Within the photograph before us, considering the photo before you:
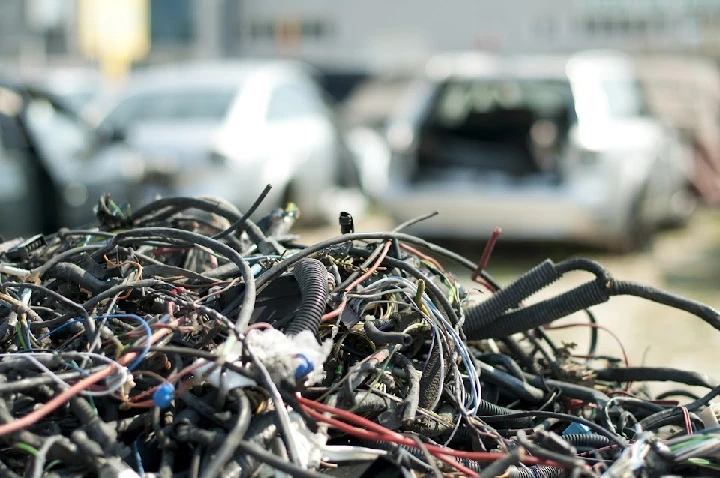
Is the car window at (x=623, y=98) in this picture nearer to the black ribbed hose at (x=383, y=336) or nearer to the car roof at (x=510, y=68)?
the car roof at (x=510, y=68)

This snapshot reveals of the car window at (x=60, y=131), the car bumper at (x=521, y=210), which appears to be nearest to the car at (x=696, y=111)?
the car bumper at (x=521, y=210)

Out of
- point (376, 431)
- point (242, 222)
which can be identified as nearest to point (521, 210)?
point (242, 222)

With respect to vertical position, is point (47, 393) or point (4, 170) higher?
point (47, 393)

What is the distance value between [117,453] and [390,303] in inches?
32.8

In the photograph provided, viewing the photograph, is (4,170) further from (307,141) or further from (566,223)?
(566,223)

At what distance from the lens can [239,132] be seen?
A: 8.12m

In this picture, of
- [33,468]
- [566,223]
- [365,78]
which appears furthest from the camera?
[365,78]

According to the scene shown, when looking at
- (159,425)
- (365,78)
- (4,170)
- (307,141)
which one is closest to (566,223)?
(307,141)

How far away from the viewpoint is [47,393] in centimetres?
185

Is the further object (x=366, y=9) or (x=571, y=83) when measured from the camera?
(x=366, y=9)

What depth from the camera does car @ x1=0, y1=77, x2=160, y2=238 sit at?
6.70 meters

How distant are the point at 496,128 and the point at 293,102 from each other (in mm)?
2274

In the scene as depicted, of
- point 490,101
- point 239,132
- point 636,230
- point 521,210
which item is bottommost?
point 636,230

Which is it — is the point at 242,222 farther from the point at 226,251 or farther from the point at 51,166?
the point at 51,166
